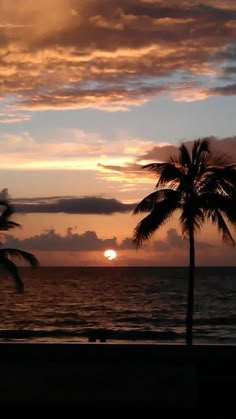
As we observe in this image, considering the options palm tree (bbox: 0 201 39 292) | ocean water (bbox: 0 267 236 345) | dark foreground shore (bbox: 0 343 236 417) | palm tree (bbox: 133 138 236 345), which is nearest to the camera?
Answer: dark foreground shore (bbox: 0 343 236 417)

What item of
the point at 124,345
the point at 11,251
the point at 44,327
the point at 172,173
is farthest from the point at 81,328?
the point at 124,345

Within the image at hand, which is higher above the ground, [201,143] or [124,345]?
[201,143]

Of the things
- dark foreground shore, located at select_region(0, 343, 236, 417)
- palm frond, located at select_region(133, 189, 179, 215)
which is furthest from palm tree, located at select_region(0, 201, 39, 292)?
dark foreground shore, located at select_region(0, 343, 236, 417)

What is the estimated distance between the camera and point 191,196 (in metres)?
19.4

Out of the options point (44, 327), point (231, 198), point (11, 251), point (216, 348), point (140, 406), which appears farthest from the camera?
point (44, 327)

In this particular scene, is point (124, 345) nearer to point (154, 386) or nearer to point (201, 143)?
point (154, 386)

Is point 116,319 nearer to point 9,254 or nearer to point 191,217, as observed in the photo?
point 9,254

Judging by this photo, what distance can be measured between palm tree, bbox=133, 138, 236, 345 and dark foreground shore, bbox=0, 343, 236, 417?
1006 centimetres

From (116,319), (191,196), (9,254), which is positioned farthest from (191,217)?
(116,319)

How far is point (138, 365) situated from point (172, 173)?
11.5m

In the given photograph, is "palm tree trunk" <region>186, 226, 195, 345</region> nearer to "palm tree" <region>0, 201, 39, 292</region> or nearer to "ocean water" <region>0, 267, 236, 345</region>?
"palm tree" <region>0, 201, 39, 292</region>

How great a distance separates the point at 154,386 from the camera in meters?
8.56

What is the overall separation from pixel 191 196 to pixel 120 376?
445 inches

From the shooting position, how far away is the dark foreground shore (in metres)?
8.55
